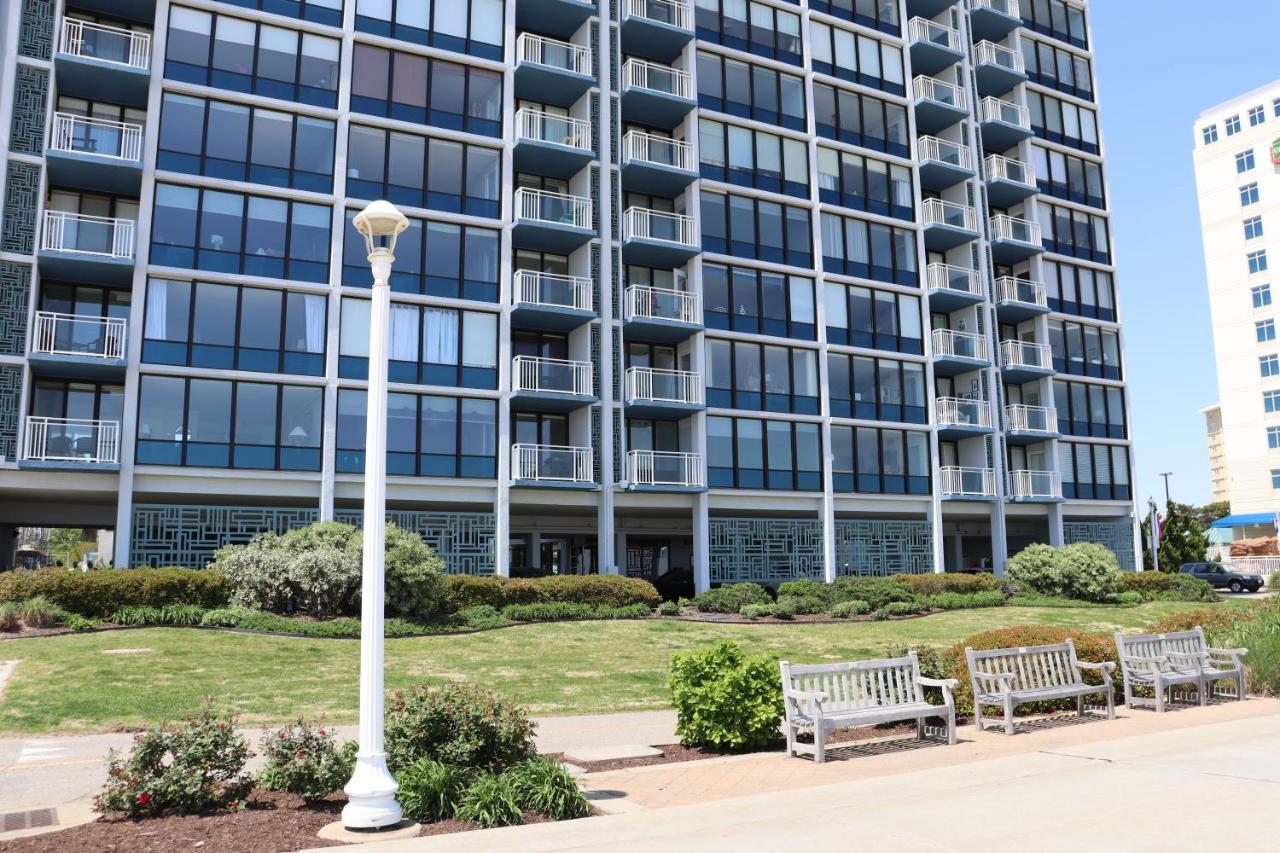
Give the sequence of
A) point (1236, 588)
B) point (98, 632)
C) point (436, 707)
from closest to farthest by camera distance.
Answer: point (436, 707), point (98, 632), point (1236, 588)

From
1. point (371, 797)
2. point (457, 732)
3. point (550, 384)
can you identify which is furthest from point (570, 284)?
point (371, 797)

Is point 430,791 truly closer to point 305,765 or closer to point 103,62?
point 305,765

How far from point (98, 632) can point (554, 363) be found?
587 inches

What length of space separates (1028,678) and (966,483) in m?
26.3

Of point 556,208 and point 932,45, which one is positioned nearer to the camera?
point 556,208

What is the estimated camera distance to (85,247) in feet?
80.9

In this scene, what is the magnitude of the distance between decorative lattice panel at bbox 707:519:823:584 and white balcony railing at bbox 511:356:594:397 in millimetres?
6569

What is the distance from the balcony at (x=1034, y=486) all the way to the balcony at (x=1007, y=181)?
472 inches

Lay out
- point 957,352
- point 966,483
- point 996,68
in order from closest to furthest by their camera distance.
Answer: point 966,483
point 957,352
point 996,68

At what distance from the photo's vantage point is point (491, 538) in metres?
28.1

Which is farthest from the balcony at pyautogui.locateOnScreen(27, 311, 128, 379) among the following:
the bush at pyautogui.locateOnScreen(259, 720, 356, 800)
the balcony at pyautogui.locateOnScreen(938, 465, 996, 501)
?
the balcony at pyautogui.locateOnScreen(938, 465, 996, 501)

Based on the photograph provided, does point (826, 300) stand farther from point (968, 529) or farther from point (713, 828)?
point (713, 828)

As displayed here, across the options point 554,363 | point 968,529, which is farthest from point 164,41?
point 968,529

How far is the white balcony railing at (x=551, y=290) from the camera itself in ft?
95.9
